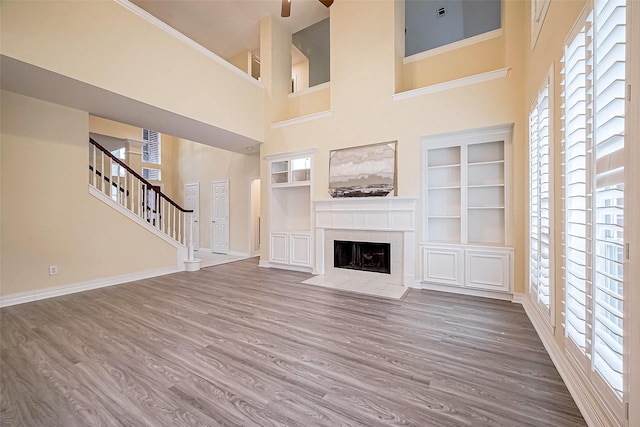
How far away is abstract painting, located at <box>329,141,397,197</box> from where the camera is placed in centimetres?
449

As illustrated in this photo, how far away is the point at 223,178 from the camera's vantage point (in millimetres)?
8008

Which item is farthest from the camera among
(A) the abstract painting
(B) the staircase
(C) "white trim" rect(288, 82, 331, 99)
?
(C) "white trim" rect(288, 82, 331, 99)

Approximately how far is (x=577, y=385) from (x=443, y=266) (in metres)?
2.41

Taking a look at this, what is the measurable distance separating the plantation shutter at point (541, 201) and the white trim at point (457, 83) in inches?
45.1

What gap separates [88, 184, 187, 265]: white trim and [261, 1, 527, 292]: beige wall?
2902 mm

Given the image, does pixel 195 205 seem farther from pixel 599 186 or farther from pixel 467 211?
pixel 599 186

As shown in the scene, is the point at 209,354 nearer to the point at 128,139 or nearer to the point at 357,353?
the point at 357,353

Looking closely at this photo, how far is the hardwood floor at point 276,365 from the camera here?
1579 mm

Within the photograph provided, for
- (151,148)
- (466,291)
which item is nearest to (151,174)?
(151,148)

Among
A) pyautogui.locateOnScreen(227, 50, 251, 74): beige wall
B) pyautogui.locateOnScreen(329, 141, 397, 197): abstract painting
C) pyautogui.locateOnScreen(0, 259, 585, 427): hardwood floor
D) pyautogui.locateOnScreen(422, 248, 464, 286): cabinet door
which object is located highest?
pyautogui.locateOnScreen(227, 50, 251, 74): beige wall

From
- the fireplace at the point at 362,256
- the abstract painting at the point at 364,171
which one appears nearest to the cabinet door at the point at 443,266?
the fireplace at the point at 362,256

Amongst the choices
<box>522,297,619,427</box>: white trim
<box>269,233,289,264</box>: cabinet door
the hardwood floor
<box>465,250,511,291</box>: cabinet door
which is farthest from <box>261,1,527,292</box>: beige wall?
the hardwood floor

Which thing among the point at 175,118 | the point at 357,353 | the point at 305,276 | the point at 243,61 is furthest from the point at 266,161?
the point at 357,353

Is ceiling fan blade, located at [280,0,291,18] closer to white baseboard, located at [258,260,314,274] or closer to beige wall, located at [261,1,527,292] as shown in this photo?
beige wall, located at [261,1,527,292]
